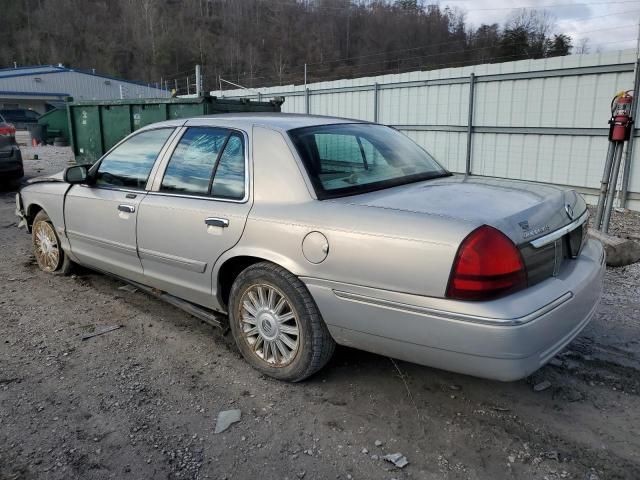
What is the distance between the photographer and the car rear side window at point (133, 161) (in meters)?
3.95

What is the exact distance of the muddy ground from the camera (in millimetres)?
2473

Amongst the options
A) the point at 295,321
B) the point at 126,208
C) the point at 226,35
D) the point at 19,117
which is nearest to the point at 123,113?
the point at 126,208

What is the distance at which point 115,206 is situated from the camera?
→ 406 centimetres

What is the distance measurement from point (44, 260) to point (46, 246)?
0.60 feet

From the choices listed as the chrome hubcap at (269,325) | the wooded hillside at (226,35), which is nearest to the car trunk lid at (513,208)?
the chrome hubcap at (269,325)

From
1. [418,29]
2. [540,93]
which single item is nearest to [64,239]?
[540,93]

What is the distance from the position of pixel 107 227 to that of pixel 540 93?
28.6ft

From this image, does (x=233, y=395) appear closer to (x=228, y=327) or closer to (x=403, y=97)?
(x=228, y=327)

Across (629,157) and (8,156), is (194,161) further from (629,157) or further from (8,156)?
(8,156)

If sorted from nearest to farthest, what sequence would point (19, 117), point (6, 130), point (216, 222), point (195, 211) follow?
point (216, 222)
point (195, 211)
point (6, 130)
point (19, 117)

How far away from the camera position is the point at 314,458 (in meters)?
2.53

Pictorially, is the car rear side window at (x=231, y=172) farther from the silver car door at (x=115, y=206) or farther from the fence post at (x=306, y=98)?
the fence post at (x=306, y=98)

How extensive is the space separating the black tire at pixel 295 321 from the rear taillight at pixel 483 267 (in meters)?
0.83

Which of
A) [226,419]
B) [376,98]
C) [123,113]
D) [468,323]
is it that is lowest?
[226,419]
